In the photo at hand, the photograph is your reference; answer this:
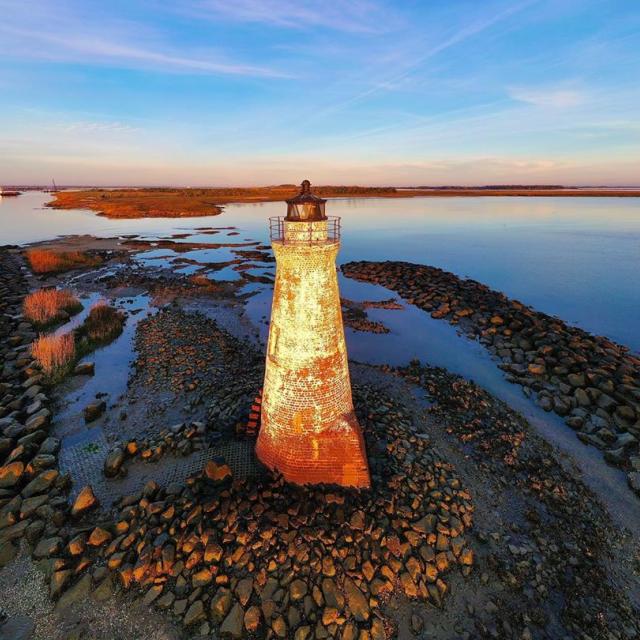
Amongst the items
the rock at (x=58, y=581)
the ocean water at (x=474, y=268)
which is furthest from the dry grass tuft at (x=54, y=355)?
the rock at (x=58, y=581)

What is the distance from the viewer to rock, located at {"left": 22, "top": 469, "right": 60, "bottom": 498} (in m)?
9.70

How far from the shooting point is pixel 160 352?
709 inches

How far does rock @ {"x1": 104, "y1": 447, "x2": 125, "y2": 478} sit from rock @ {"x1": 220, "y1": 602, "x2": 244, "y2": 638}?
5.67 meters

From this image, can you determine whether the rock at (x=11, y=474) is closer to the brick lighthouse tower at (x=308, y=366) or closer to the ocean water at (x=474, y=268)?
the ocean water at (x=474, y=268)

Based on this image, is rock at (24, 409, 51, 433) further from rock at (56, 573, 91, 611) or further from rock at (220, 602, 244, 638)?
rock at (220, 602, 244, 638)

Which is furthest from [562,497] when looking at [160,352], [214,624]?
[160,352]

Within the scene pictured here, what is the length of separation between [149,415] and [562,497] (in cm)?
1363

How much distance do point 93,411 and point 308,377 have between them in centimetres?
963

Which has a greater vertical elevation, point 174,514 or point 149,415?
point 174,514

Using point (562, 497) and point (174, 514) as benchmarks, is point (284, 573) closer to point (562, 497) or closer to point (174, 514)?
point (174, 514)

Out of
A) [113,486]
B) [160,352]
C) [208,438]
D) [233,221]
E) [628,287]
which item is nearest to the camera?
[113,486]

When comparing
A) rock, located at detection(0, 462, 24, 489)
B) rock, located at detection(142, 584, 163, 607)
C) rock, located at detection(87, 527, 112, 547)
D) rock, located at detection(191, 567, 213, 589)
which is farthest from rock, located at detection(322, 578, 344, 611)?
rock, located at detection(0, 462, 24, 489)

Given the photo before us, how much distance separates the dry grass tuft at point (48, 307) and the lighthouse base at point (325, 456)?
2016cm

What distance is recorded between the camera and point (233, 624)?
22.5ft
